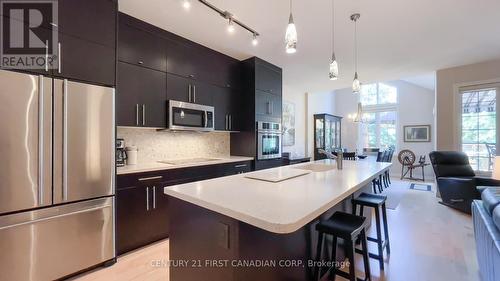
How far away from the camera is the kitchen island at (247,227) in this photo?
100 centimetres

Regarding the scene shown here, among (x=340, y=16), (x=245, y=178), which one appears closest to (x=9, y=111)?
(x=245, y=178)

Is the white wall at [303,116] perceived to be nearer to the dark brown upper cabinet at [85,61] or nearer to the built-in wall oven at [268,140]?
the built-in wall oven at [268,140]

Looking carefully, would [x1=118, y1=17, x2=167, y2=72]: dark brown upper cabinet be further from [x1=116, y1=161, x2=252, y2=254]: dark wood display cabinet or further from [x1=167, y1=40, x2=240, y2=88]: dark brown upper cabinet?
[x1=116, y1=161, x2=252, y2=254]: dark wood display cabinet

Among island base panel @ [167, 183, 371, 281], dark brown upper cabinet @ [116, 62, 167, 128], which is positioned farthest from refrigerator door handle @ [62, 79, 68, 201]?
island base panel @ [167, 183, 371, 281]

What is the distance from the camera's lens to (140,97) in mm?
2545

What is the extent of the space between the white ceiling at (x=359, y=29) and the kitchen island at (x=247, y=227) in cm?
182

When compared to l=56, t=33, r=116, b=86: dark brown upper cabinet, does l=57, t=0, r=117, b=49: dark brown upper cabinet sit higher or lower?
higher

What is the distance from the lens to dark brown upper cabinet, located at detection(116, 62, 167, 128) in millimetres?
2389

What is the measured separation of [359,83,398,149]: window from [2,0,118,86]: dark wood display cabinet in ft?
26.9

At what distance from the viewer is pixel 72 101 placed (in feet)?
5.90

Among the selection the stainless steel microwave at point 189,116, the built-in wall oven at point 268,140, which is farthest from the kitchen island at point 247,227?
the built-in wall oven at point 268,140

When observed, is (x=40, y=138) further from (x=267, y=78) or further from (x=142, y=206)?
(x=267, y=78)

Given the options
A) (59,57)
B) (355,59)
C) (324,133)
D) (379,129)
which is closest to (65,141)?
(59,57)

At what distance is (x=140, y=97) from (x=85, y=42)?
2.47 ft
